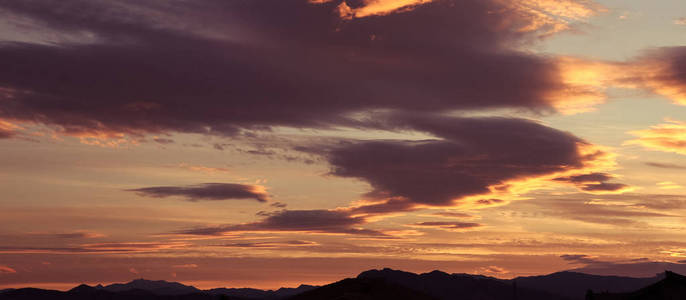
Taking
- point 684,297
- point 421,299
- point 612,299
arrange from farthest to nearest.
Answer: point 421,299, point 612,299, point 684,297

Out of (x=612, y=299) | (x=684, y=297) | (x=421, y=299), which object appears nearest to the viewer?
(x=684, y=297)

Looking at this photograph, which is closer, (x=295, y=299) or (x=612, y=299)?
(x=612, y=299)

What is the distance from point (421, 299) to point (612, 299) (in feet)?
97.7

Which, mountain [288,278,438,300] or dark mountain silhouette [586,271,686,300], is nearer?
dark mountain silhouette [586,271,686,300]

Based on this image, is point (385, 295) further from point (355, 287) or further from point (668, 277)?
point (668, 277)

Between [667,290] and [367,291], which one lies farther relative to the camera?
[367,291]

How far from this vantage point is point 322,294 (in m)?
130

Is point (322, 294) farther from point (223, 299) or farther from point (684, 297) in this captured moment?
point (684, 297)

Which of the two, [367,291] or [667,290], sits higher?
[367,291]

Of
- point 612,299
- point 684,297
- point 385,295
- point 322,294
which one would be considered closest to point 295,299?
point 322,294

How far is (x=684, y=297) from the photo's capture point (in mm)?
105875

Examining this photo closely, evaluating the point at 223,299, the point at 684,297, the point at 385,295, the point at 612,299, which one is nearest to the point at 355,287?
the point at 385,295

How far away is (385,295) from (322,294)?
584 inches

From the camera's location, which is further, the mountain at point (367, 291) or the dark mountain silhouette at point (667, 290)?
the mountain at point (367, 291)
